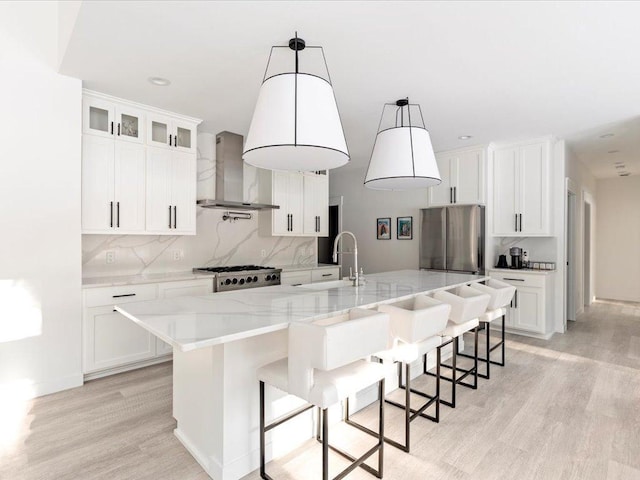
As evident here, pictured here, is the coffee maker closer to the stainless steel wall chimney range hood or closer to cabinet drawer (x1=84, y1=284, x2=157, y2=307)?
the stainless steel wall chimney range hood

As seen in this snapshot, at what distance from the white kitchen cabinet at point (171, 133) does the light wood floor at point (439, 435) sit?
2276 mm

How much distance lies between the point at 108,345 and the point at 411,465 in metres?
2.70

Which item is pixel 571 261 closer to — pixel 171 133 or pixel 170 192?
pixel 170 192

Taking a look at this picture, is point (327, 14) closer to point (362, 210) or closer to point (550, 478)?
point (550, 478)

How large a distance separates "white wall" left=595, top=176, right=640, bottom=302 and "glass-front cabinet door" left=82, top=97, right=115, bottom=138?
8800 millimetres

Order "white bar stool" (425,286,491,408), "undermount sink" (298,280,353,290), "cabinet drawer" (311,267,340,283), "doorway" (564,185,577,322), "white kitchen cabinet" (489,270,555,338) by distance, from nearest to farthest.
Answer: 1. "white bar stool" (425,286,491,408)
2. "undermount sink" (298,280,353,290)
3. "white kitchen cabinet" (489,270,555,338)
4. "cabinet drawer" (311,267,340,283)
5. "doorway" (564,185,577,322)

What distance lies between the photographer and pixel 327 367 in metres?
1.61

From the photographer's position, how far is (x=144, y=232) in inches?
144

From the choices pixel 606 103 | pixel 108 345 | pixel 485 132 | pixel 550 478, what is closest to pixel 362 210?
pixel 485 132

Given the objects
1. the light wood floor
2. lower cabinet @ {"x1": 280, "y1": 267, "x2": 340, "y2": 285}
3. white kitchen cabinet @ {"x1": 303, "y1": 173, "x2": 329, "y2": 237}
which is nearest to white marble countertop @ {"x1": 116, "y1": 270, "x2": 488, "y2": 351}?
the light wood floor

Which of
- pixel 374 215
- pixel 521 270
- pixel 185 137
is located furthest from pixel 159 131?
pixel 521 270

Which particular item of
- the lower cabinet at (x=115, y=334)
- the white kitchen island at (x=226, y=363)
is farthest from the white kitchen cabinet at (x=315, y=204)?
the white kitchen island at (x=226, y=363)

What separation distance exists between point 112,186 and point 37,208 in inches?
26.7

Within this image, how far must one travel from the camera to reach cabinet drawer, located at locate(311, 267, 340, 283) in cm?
514
